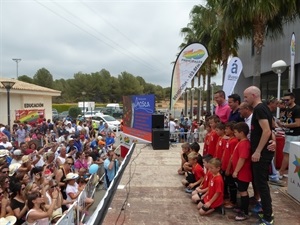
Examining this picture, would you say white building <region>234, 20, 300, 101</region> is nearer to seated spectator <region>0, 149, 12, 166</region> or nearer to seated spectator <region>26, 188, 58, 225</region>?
seated spectator <region>0, 149, 12, 166</region>

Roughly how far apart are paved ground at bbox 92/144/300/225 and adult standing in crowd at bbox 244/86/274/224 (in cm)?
46

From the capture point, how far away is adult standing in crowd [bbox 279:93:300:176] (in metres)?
4.93

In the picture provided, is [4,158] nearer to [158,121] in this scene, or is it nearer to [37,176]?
[37,176]

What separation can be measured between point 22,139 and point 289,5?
40.3ft

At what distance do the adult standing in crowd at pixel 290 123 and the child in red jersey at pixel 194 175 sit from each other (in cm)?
170

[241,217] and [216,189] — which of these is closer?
[241,217]

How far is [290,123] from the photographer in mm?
5027

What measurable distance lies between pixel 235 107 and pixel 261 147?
60.2 inches

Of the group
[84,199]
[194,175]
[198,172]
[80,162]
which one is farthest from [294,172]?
[80,162]

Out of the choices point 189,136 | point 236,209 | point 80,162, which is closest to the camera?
point 236,209

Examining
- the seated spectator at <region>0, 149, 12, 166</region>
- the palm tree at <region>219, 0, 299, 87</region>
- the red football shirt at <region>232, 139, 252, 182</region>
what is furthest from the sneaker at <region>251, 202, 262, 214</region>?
the palm tree at <region>219, 0, 299, 87</region>

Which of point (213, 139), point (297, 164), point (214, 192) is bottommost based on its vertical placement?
point (214, 192)

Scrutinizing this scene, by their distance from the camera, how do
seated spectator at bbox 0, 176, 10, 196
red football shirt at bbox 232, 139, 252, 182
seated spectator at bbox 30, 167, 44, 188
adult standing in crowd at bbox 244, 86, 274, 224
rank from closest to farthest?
1. adult standing in crowd at bbox 244, 86, 274, 224
2. red football shirt at bbox 232, 139, 252, 182
3. seated spectator at bbox 0, 176, 10, 196
4. seated spectator at bbox 30, 167, 44, 188

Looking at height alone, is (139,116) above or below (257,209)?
above
